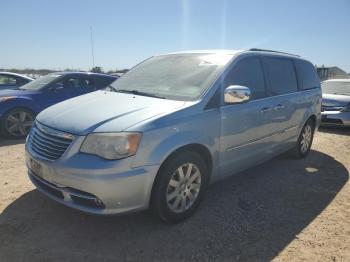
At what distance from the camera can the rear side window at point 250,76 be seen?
13.1 ft

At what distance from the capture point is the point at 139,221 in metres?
3.53

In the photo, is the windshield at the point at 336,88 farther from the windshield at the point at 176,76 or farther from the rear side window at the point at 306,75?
the windshield at the point at 176,76

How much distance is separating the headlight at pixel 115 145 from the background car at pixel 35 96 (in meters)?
5.06

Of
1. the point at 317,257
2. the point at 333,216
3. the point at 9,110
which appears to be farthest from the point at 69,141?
the point at 9,110

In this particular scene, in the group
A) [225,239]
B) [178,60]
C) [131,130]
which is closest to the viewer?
→ [131,130]

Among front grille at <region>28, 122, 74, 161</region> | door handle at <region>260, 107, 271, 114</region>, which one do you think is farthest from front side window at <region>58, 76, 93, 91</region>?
door handle at <region>260, 107, 271, 114</region>

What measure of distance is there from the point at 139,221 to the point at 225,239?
892 mm

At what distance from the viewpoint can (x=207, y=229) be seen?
345 centimetres

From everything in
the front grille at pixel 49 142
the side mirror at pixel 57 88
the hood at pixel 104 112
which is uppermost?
the hood at pixel 104 112

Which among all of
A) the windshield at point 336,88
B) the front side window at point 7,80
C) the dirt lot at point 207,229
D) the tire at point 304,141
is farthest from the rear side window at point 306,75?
the front side window at point 7,80

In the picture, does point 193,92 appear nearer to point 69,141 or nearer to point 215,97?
point 215,97

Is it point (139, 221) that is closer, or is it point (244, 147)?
point (139, 221)

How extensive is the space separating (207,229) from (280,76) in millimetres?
2699

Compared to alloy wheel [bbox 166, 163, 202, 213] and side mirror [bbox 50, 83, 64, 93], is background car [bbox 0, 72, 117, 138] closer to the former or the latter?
side mirror [bbox 50, 83, 64, 93]
